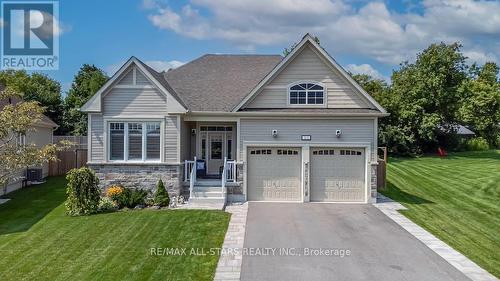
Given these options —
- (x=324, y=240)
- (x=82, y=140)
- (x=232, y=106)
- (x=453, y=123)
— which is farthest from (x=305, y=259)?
(x=453, y=123)

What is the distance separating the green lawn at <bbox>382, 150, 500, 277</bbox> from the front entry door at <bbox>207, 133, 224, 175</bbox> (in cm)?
803

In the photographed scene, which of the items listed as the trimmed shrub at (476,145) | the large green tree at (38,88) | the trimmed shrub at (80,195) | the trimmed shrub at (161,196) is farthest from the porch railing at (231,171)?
the trimmed shrub at (476,145)

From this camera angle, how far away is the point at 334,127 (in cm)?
1706

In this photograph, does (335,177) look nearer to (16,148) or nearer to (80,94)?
(16,148)

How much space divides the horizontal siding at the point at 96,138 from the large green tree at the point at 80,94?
49.3 ft

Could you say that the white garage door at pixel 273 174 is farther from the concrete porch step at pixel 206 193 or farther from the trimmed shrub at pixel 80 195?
the trimmed shrub at pixel 80 195

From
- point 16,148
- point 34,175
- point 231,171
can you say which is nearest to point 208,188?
point 231,171

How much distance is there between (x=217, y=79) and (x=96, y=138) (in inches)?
258

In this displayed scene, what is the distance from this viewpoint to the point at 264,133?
17.2 metres

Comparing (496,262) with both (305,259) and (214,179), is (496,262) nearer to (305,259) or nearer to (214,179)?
(305,259)

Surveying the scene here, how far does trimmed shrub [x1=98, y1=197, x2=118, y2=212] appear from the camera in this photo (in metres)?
15.2

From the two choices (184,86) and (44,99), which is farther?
(44,99)

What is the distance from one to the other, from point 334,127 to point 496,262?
8.12 meters

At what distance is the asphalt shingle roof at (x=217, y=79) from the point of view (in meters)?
18.2
